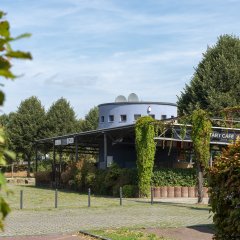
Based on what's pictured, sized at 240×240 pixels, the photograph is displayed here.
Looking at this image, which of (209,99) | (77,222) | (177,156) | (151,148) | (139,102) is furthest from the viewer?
(139,102)

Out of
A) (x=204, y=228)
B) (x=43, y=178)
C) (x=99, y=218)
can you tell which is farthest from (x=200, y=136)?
(x=43, y=178)

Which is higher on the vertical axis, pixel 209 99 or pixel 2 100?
pixel 209 99

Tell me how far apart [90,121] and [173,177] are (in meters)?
37.2

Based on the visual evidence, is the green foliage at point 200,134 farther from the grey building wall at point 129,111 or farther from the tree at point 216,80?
the grey building wall at point 129,111

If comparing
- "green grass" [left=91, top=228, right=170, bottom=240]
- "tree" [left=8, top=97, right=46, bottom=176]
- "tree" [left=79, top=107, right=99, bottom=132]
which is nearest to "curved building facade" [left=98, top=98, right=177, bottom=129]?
"tree" [left=8, top=97, right=46, bottom=176]

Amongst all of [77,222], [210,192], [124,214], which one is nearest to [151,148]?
[124,214]

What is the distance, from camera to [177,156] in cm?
3959

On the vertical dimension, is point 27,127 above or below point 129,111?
below

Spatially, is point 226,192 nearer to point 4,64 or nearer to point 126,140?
point 4,64

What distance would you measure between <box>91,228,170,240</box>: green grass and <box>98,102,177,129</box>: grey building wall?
120 feet

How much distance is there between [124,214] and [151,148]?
10.1 meters

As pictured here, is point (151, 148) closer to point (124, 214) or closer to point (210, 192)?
point (124, 214)

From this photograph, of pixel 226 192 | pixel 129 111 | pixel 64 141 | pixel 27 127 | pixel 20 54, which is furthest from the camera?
pixel 27 127

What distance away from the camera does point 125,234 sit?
1359 centimetres
